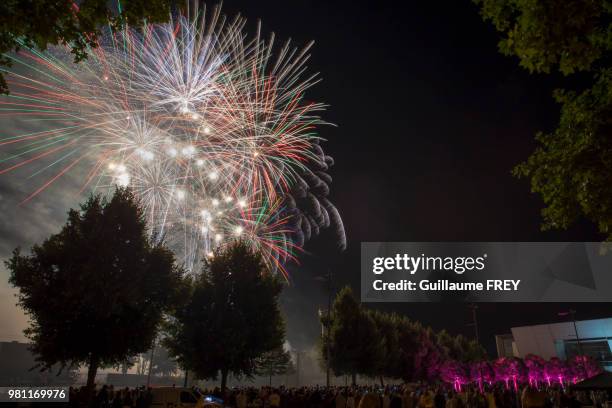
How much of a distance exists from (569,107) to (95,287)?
21.6m

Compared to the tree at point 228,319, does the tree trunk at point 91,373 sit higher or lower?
lower

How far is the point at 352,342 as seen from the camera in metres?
48.7

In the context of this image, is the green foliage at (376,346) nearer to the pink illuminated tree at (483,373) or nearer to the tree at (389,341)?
the tree at (389,341)

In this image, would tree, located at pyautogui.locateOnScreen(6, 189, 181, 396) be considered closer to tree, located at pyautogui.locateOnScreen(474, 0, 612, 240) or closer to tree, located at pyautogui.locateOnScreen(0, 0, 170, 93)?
tree, located at pyautogui.locateOnScreen(0, 0, 170, 93)

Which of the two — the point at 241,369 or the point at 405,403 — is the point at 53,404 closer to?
the point at 241,369

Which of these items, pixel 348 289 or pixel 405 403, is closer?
pixel 405 403

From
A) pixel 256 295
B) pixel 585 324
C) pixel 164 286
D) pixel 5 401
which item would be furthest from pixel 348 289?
pixel 585 324

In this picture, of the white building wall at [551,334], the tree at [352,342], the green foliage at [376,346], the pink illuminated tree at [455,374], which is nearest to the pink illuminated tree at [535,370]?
the pink illuminated tree at [455,374]

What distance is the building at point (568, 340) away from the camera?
71250 millimetres

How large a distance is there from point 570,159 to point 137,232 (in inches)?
833

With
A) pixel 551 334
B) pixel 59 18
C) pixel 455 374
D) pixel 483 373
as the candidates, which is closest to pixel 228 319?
pixel 59 18

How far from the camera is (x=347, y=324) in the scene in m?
49.3

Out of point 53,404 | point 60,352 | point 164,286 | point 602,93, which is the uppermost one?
point 602,93

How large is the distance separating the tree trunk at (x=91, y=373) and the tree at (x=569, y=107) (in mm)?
21084
